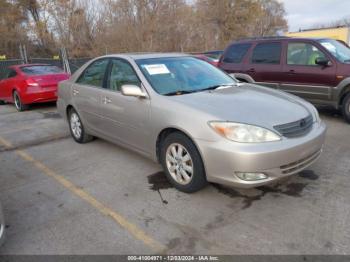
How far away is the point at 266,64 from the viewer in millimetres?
6879

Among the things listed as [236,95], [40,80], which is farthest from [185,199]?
[40,80]

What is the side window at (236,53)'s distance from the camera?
24.1ft

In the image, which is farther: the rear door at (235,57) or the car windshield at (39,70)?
the car windshield at (39,70)

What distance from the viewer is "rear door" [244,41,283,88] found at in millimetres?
6699

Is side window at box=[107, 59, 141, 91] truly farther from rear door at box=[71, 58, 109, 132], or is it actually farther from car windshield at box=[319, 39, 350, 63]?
car windshield at box=[319, 39, 350, 63]

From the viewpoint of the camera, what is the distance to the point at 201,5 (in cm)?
3152

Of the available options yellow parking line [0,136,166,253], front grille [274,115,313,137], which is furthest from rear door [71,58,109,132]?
front grille [274,115,313,137]

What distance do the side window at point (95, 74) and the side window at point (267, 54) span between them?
3.99 meters

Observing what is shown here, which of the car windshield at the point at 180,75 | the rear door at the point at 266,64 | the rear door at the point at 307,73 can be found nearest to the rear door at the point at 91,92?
the car windshield at the point at 180,75

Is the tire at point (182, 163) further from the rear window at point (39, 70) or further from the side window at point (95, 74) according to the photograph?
the rear window at point (39, 70)

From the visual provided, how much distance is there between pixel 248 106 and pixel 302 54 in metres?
3.92

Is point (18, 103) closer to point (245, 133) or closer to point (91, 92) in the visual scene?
point (91, 92)

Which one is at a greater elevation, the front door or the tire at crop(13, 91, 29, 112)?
the front door

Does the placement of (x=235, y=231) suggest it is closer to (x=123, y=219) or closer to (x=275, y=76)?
(x=123, y=219)
